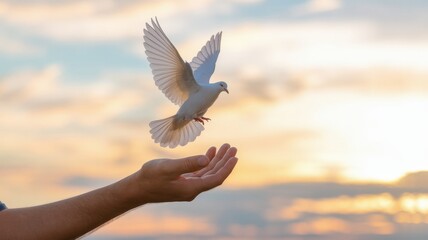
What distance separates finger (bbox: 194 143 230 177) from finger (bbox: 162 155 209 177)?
0.22 meters

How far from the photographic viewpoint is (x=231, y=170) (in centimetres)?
330

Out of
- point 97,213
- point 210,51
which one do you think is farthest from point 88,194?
point 210,51

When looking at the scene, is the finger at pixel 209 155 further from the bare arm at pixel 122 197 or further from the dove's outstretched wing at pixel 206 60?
the dove's outstretched wing at pixel 206 60

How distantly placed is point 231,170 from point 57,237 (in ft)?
3.59

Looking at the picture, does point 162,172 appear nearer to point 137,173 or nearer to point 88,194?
point 137,173

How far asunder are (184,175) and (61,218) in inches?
30.3

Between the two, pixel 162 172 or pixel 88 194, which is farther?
pixel 88 194

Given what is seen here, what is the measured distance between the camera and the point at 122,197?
356 centimetres

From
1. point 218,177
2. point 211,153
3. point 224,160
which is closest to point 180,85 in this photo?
point 211,153

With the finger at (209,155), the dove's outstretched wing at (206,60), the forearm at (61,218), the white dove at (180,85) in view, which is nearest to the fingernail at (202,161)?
the finger at (209,155)

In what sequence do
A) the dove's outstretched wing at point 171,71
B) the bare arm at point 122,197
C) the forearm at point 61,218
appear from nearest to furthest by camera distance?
1. the bare arm at point 122,197
2. the forearm at point 61,218
3. the dove's outstretched wing at point 171,71

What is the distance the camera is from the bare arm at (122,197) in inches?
129

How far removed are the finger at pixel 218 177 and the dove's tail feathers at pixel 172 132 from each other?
0.38m

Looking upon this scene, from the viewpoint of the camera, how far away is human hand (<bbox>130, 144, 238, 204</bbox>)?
3184 mm
